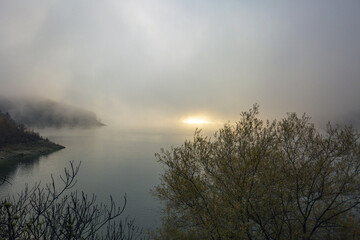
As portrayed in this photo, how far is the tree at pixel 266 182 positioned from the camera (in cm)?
962

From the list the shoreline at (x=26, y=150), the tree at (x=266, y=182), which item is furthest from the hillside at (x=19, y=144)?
the tree at (x=266, y=182)

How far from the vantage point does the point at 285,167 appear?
413 inches

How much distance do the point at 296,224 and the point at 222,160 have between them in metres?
4.44

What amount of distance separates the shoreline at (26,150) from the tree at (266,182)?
74.0 meters

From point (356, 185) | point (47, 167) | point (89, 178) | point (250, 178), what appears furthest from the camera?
point (47, 167)

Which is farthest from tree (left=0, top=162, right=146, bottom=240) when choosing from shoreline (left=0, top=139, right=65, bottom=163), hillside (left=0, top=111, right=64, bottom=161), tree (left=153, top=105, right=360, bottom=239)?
hillside (left=0, top=111, right=64, bottom=161)

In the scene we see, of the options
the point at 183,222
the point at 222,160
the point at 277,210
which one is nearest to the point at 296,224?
the point at 277,210

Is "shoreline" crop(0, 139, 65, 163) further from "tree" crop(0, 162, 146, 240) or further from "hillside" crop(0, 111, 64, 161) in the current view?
"tree" crop(0, 162, 146, 240)

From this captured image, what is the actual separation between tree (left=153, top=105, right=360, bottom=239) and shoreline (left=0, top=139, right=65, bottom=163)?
74.0m

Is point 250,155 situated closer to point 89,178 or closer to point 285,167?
point 285,167

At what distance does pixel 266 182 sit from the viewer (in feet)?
32.6

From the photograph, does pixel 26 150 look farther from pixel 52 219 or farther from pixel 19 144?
pixel 52 219

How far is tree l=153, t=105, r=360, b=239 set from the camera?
9.62 metres

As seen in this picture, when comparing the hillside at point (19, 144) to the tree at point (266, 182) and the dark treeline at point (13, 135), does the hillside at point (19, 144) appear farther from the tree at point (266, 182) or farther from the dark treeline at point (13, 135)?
the tree at point (266, 182)
